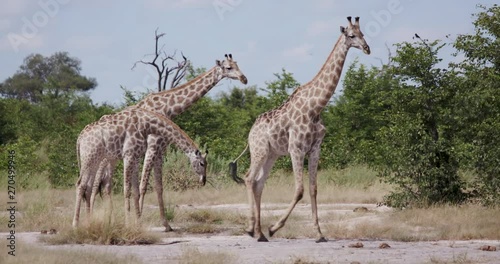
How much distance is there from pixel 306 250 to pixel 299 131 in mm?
1941

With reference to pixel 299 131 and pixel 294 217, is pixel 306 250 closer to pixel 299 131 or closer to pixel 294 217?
pixel 299 131

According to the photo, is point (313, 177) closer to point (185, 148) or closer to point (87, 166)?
point (185, 148)

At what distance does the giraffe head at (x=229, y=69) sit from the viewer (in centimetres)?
1367

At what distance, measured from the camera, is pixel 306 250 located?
10.2m

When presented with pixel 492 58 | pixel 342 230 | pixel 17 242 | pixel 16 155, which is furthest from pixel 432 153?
pixel 16 155

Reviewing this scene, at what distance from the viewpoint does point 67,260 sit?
28.8 feet

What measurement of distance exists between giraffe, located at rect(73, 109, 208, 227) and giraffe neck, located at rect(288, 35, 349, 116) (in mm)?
2115

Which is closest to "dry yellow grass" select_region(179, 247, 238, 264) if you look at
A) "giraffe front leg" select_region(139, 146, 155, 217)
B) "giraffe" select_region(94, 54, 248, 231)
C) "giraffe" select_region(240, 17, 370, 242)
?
"giraffe" select_region(240, 17, 370, 242)

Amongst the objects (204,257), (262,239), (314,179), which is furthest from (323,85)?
(204,257)

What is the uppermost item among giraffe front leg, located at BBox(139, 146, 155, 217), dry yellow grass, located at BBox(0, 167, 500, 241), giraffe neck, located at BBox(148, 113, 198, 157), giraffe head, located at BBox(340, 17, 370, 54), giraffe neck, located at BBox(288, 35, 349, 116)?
giraffe head, located at BBox(340, 17, 370, 54)

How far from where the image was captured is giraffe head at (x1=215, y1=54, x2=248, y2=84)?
1367cm

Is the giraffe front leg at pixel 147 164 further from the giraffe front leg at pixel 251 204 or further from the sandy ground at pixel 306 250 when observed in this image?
the giraffe front leg at pixel 251 204

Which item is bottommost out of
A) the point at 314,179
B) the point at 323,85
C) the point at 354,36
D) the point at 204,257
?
the point at 204,257

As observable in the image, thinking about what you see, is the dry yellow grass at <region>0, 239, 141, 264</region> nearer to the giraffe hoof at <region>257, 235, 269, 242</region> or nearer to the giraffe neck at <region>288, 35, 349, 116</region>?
the giraffe hoof at <region>257, 235, 269, 242</region>
